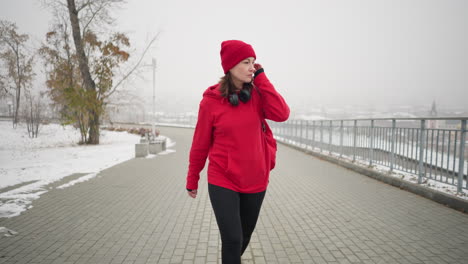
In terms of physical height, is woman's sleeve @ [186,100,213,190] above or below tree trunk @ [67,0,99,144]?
below

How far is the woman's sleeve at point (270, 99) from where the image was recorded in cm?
200

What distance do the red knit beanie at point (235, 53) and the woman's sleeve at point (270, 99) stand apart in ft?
0.61

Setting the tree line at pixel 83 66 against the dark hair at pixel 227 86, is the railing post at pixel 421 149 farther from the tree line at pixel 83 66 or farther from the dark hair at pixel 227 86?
the tree line at pixel 83 66

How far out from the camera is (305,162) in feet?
32.3

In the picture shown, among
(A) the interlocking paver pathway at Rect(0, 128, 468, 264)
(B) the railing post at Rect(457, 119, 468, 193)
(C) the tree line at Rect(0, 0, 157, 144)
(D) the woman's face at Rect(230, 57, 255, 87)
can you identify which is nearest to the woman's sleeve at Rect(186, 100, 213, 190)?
(D) the woman's face at Rect(230, 57, 255, 87)

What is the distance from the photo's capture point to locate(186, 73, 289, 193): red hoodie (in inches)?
75.4

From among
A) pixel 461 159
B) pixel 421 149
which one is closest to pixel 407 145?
pixel 421 149

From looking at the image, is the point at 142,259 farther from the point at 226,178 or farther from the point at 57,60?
the point at 57,60

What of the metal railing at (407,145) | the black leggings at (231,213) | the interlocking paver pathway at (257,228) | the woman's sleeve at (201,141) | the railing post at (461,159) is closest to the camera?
the black leggings at (231,213)

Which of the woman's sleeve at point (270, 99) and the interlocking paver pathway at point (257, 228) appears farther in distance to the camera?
the interlocking paver pathway at point (257, 228)

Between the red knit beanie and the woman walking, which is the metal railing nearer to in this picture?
the woman walking

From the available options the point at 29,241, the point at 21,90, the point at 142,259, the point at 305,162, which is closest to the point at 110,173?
the point at 29,241

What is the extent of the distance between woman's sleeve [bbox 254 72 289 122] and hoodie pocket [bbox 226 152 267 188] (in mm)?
328

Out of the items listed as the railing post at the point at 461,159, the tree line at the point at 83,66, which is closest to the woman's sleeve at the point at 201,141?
the railing post at the point at 461,159
